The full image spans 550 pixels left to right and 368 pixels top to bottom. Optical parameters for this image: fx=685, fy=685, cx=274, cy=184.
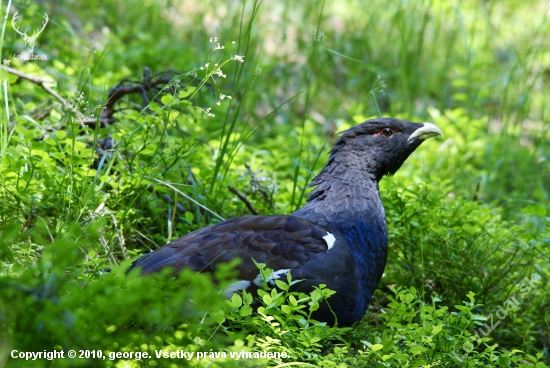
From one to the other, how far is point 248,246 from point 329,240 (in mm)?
505

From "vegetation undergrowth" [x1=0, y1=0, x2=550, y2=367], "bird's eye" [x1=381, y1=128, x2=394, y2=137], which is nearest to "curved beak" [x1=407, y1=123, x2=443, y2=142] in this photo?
"bird's eye" [x1=381, y1=128, x2=394, y2=137]

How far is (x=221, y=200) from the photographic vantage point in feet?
16.6

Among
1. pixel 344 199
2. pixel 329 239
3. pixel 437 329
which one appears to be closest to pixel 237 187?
pixel 344 199

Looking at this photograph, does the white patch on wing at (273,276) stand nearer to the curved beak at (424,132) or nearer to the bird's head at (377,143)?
the bird's head at (377,143)

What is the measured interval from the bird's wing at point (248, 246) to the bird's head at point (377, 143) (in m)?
0.75

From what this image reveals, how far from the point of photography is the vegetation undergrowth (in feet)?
8.29

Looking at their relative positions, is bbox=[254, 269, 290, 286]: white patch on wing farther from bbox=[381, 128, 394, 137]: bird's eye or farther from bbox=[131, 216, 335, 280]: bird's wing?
bbox=[381, 128, 394, 137]: bird's eye

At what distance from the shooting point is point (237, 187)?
515 cm

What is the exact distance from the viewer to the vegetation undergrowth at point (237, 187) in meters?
2.53

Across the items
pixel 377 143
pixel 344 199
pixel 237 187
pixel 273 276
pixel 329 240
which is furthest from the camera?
pixel 237 187

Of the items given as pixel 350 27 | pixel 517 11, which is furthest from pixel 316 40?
pixel 517 11

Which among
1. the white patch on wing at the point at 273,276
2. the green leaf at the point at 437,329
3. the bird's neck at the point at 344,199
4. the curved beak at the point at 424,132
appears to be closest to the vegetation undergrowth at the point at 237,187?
the green leaf at the point at 437,329

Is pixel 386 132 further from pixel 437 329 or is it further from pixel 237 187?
pixel 437 329

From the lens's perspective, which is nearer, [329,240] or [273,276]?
[273,276]
